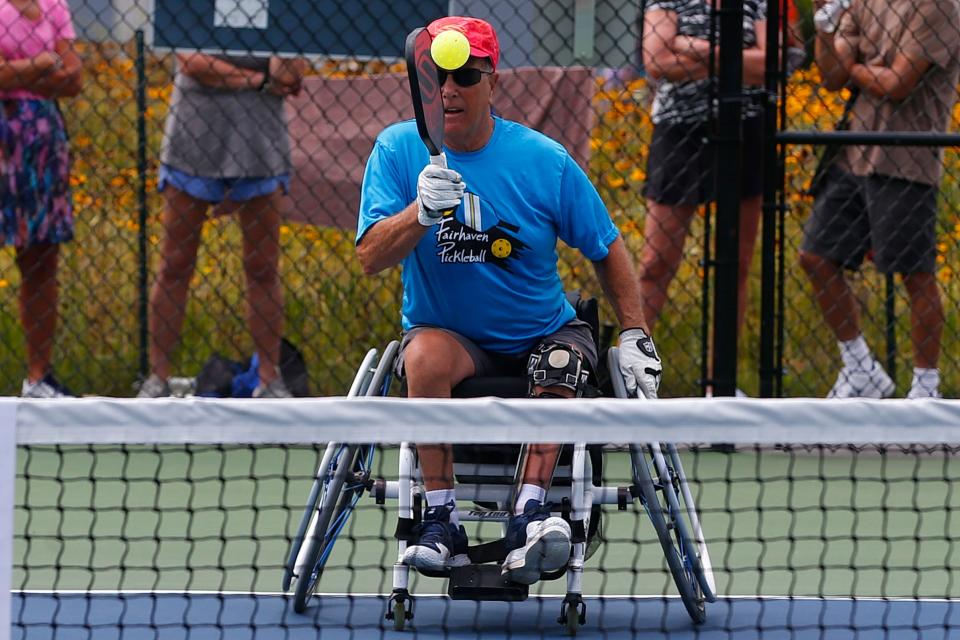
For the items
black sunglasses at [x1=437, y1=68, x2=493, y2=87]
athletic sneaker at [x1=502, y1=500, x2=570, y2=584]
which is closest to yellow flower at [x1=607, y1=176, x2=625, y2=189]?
black sunglasses at [x1=437, y1=68, x2=493, y2=87]

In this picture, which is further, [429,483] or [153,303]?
[153,303]

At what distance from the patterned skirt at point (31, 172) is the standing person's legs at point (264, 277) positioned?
0.63m

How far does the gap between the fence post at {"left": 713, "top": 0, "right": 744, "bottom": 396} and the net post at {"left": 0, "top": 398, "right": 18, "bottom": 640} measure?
3179mm

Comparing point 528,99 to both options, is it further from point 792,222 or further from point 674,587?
point 674,587

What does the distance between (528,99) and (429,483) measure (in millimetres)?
2536

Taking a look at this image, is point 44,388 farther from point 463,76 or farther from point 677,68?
point 463,76

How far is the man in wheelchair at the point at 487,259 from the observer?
368 cm

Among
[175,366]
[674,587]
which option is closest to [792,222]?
[175,366]

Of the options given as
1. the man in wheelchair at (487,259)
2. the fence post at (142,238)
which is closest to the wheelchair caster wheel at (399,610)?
the man in wheelchair at (487,259)

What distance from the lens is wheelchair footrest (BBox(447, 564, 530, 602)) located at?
3.49 m

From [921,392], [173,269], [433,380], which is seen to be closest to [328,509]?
[433,380]

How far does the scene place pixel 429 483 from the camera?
366 cm

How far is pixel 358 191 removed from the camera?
6.12 m

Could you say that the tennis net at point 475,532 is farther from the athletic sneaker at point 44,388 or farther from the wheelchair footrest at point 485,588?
the athletic sneaker at point 44,388
